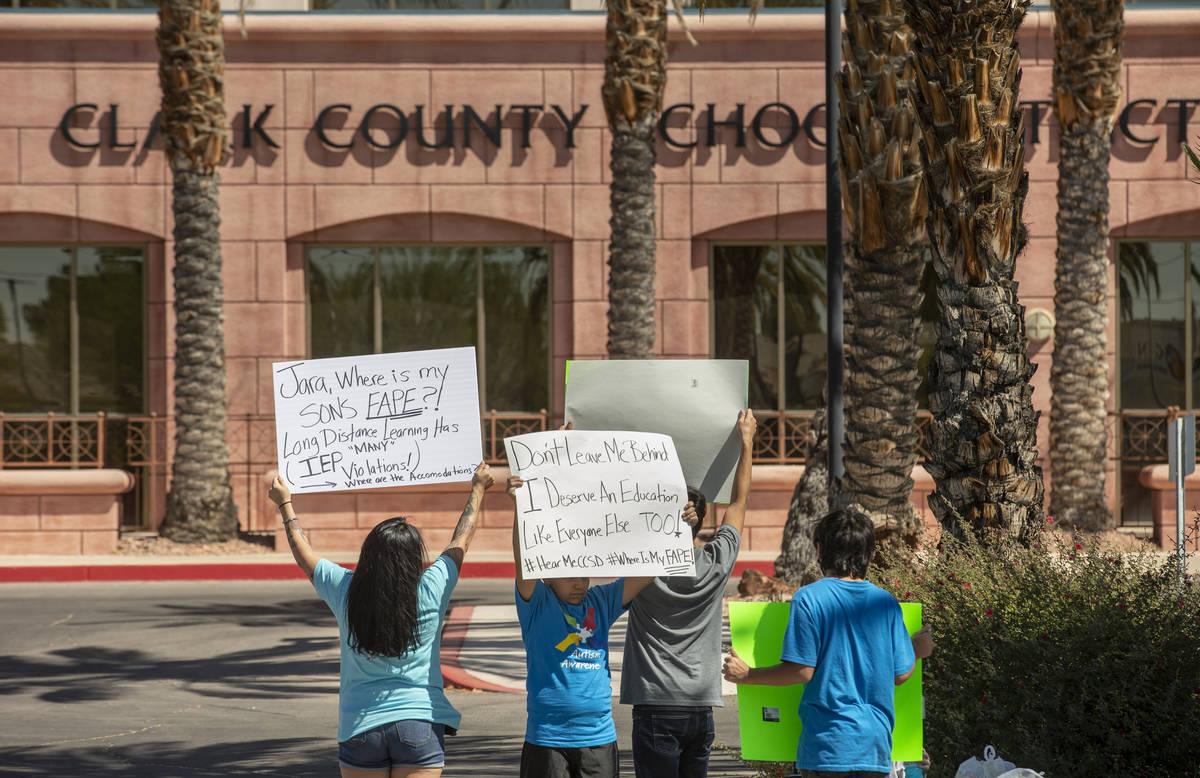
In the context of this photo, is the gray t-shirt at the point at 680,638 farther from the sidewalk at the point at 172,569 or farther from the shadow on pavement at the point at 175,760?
the sidewalk at the point at 172,569

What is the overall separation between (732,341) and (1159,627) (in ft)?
57.2

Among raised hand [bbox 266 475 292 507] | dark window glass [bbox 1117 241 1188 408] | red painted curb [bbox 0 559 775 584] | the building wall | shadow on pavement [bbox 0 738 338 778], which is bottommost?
red painted curb [bbox 0 559 775 584]

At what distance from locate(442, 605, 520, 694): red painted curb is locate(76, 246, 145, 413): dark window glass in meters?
10.0

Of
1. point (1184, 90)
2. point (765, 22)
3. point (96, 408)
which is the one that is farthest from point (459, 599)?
point (1184, 90)

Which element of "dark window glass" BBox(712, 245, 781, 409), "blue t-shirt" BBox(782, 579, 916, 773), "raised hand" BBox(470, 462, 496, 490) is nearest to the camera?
"blue t-shirt" BBox(782, 579, 916, 773)

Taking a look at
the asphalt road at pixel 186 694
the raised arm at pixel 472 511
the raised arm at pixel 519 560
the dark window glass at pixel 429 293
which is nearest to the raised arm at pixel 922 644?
the raised arm at pixel 519 560

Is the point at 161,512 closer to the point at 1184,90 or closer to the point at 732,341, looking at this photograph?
the point at 732,341

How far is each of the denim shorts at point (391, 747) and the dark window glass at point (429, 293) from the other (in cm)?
1904

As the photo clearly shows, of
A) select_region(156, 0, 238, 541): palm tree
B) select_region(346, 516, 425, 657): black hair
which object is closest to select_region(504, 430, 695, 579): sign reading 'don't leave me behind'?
select_region(346, 516, 425, 657): black hair

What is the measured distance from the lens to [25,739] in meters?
9.38

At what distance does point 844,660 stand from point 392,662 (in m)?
1.55

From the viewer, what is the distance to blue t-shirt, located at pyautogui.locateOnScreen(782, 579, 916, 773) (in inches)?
190

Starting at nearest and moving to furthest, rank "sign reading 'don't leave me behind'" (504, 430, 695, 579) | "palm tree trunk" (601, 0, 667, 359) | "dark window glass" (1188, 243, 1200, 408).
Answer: "sign reading 'don't leave me behind'" (504, 430, 695, 579), "palm tree trunk" (601, 0, 667, 359), "dark window glass" (1188, 243, 1200, 408)

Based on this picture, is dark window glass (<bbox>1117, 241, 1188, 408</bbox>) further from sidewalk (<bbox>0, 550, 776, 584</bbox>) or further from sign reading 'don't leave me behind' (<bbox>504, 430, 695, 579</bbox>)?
sign reading 'don't leave me behind' (<bbox>504, 430, 695, 579</bbox>)
